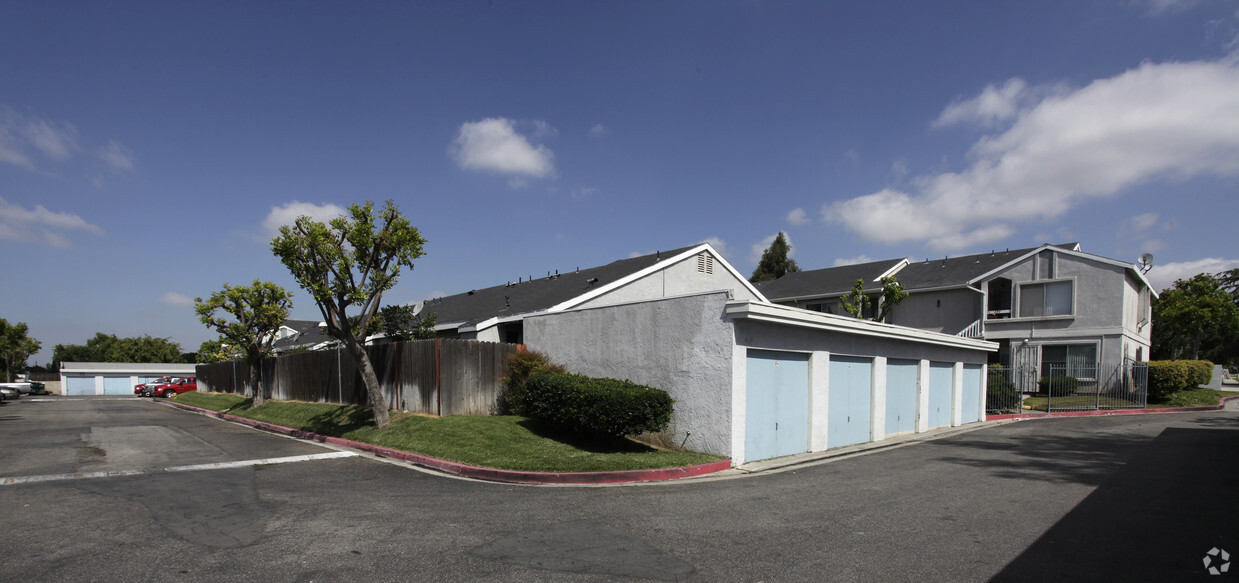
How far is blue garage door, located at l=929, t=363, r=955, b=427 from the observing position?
18.8 m

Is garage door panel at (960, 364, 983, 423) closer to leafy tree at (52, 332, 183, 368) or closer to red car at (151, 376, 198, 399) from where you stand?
red car at (151, 376, 198, 399)

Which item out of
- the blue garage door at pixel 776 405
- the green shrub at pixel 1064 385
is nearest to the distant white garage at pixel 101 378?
the blue garage door at pixel 776 405

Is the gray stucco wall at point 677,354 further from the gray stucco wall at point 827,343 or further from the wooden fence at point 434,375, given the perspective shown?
the wooden fence at point 434,375

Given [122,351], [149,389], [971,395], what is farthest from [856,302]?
[122,351]

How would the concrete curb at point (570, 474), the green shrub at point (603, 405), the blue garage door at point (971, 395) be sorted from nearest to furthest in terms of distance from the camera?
the concrete curb at point (570, 474), the green shrub at point (603, 405), the blue garage door at point (971, 395)

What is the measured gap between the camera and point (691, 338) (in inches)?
492

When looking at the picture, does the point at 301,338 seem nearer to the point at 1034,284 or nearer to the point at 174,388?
the point at 174,388

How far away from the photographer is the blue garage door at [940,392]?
18.8 metres

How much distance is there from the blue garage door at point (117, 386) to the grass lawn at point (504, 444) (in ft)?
195

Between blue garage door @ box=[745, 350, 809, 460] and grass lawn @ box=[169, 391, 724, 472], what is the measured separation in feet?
4.05

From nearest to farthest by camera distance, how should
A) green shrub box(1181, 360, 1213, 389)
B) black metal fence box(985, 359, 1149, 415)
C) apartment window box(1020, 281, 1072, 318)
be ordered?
black metal fence box(985, 359, 1149, 415) < green shrub box(1181, 360, 1213, 389) < apartment window box(1020, 281, 1072, 318)

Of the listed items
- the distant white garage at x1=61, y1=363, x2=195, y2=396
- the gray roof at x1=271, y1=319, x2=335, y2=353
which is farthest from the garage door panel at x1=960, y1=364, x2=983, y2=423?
the distant white garage at x1=61, y1=363, x2=195, y2=396

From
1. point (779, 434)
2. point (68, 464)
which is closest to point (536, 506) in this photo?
point (779, 434)

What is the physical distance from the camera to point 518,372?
16188 millimetres
